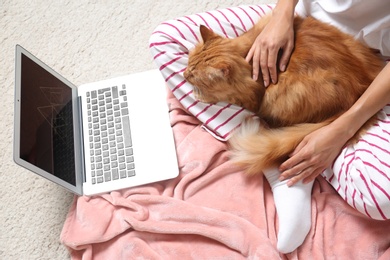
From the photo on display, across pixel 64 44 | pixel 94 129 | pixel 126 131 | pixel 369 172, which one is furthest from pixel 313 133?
pixel 64 44

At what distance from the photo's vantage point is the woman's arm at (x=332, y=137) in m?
0.91

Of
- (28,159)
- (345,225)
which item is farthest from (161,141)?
(345,225)

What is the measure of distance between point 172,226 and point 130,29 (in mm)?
865

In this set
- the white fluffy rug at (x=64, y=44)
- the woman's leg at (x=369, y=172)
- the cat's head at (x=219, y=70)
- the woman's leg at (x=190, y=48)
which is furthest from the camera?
the white fluffy rug at (x=64, y=44)

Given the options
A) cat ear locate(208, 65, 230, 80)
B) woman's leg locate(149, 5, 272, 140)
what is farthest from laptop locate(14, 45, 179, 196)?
cat ear locate(208, 65, 230, 80)

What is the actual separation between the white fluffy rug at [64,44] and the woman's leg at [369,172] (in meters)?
0.78

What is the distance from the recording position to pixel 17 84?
1053 mm

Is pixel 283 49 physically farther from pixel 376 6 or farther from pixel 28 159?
pixel 28 159

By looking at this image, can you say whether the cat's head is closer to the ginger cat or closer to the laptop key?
the ginger cat

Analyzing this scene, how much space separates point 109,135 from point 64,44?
23.0 inches

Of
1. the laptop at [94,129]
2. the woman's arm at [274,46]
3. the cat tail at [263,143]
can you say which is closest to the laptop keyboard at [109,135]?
the laptop at [94,129]

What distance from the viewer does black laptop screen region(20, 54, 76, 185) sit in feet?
3.41

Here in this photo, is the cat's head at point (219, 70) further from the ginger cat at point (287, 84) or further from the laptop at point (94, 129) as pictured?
the laptop at point (94, 129)

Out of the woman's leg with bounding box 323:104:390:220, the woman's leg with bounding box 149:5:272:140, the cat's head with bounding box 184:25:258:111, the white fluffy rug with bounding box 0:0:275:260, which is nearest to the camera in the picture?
the woman's leg with bounding box 323:104:390:220
